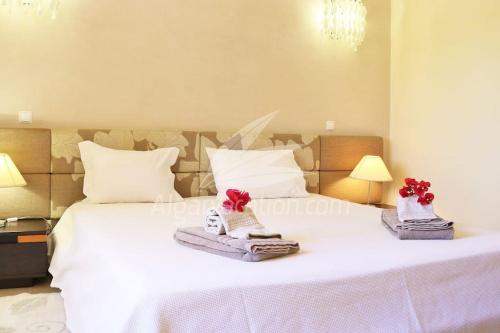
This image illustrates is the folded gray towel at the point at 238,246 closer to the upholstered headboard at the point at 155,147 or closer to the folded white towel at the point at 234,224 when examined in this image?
the folded white towel at the point at 234,224

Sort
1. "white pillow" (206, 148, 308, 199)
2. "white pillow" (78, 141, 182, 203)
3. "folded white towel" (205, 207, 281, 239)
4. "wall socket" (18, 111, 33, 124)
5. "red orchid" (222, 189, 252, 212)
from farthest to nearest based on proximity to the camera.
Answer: "white pillow" (206, 148, 308, 199) < "wall socket" (18, 111, 33, 124) < "white pillow" (78, 141, 182, 203) < "red orchid" (222, 189, 252, 212) < "folded white towel" (205, 207, 281, 239)

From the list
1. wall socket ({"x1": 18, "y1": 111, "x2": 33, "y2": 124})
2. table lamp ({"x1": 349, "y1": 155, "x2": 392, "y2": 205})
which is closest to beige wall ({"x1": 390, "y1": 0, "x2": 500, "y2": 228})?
table lamp ({"x1": 349, "y1": 155, "x2": 392, "y2": 205})

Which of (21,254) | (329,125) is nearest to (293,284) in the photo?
(21,254)

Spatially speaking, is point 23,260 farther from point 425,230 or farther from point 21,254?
point 425,230

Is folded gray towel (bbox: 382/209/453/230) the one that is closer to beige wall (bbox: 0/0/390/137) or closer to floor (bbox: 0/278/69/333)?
floor (bbox: 0/278/69/333)

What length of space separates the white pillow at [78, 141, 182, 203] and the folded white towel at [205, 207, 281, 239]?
1.23m

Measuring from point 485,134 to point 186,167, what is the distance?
2303mm

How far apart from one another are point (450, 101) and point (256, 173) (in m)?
1.75

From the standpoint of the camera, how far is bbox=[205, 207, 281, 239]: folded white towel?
1650 millimetres

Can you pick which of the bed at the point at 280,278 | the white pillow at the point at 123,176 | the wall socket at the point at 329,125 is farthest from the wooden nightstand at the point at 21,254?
the wall socket at the point at 329,125

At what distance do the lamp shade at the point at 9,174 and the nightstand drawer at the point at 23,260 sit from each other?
38 centimetres

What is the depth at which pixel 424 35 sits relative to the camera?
3.88 metres

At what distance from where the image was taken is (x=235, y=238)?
63.8 inches

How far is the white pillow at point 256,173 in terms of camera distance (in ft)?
10.6
